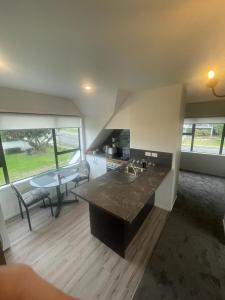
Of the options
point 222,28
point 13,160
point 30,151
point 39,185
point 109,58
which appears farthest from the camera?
point 30,151

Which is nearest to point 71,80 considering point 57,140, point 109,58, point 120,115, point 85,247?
point 109,58

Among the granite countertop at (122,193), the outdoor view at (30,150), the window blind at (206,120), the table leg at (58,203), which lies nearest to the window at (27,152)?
the outdoor view at (30,150)

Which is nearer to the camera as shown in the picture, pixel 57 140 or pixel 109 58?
pixel 109 58

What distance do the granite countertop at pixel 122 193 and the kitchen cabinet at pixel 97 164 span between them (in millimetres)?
1404

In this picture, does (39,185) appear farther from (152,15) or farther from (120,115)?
(152,15)

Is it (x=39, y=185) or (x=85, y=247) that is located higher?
(x=39, y=185)

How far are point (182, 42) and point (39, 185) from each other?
290 cm

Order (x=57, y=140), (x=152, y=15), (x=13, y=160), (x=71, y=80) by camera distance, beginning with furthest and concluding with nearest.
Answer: (x=57, y=140) < (x=13, y=160) < (x=71, y=80) < (x=152, y=15)

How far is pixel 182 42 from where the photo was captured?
44.9 inches

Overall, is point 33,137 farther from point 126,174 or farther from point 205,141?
point 205,141

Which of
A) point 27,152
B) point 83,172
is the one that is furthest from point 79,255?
point 27,152

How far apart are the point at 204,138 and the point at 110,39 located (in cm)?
487

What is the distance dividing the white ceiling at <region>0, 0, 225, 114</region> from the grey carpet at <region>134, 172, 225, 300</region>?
97.1 inches

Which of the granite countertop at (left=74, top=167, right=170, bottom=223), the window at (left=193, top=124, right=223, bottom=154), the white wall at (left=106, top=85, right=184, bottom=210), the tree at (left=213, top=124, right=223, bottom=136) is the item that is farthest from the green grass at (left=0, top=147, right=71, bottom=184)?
the tree at (left=213, top=124, right=223, bottom=136)
